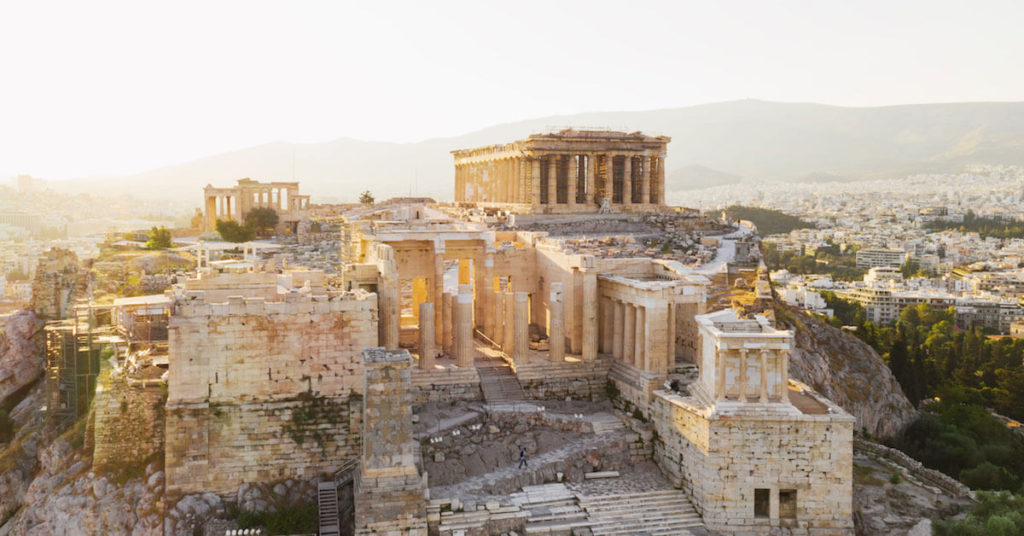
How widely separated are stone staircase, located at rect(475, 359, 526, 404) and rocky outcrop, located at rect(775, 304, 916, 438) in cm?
1191

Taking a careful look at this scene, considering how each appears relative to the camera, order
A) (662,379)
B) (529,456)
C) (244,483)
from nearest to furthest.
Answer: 1. (244,483)
2. (529,456)
3. (662,379)

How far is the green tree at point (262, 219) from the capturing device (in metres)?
60.6

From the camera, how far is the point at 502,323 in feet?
104

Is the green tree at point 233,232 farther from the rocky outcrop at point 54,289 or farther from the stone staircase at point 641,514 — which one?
the stone staircase at point 641,514

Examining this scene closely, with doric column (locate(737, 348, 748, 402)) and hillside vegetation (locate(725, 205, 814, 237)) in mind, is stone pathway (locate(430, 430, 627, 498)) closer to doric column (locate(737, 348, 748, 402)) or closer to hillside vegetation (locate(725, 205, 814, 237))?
doric column (locate(737, 348, 748, 402))

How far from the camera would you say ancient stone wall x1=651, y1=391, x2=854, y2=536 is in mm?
22625

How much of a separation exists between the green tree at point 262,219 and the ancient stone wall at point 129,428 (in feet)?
121

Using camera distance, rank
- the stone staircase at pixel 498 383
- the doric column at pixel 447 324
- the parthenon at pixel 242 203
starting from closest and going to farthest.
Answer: the stone staircase at pixel 498 383 → the doric column at pixel 447 324 → the parthenon at pixel 242 203

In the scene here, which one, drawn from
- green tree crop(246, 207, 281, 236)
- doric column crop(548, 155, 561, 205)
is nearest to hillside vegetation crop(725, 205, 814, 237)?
doric column crop(548, 155, 561, 205)

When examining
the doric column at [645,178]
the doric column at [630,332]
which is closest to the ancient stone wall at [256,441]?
the doric column at [630,332]

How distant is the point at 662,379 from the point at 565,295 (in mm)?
5409

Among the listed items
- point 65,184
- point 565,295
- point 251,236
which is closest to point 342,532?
point 565,295

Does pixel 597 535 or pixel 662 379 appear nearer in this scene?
pixel 597 535

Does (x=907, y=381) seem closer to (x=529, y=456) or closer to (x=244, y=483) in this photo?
(x=529, y=456)
